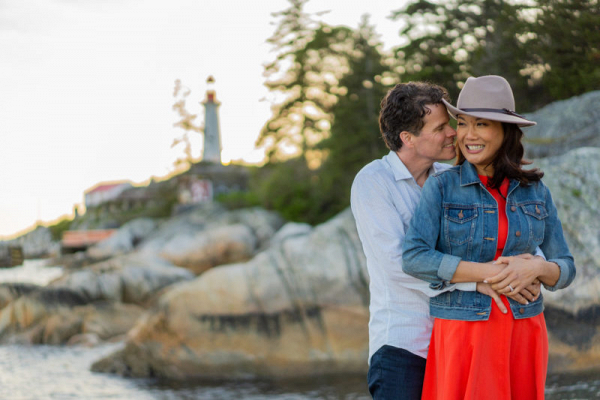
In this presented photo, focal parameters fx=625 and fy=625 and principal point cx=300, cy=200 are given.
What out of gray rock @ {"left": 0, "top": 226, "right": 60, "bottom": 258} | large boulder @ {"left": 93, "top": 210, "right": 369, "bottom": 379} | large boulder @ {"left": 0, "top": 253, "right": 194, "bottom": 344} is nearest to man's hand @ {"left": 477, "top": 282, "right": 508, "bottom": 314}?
large boulder @ {"left": 93, "top": 210, "right": 369, "bottom": 379}

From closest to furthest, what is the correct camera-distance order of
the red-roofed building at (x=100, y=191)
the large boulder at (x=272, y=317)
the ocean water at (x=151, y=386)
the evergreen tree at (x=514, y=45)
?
1. the ocean water at (x=151, y=386)
2. the large boulder at (x=272, y=317)
3. the evergreen tree at (x=514, y=45)
4. the red-roofed building at (x=100, y=191)

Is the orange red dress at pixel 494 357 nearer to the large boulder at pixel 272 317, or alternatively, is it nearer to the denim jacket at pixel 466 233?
the denim jacket at pixel 466 233

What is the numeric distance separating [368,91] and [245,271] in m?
15.1

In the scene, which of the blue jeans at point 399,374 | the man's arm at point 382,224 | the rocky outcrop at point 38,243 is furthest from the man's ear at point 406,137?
the rocky outcrop at point 38,243

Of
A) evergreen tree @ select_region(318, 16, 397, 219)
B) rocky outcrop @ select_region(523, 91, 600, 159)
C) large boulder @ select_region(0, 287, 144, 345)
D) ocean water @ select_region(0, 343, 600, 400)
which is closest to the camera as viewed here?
ocean water @ select_region(0, 343, 600, 400)

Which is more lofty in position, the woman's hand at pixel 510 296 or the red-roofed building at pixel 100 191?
the red-roofed building at pixel 100 191

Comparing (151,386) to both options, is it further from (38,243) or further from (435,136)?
(38,243)

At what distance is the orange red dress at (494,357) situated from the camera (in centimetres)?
220

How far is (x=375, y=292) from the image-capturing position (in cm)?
257

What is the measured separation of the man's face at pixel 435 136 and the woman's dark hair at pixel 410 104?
0.07 ft

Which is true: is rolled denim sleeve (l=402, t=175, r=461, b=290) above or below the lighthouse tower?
below

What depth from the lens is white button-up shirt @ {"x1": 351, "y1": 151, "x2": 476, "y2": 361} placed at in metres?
2.41

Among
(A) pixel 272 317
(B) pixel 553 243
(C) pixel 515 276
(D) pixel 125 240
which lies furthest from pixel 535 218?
(D) pixel 125 240

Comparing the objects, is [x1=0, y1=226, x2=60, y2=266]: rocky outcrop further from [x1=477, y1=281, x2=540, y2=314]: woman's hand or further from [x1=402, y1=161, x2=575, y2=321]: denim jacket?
[x1=477, y1=281, x2=540, y2=314]: woman's hand
